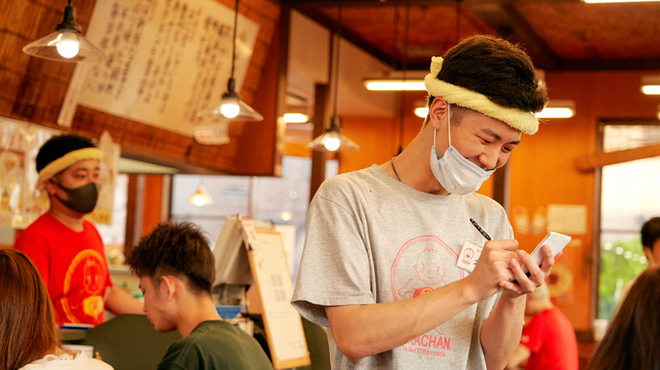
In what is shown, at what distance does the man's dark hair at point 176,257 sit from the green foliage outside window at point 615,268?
22.1 ft

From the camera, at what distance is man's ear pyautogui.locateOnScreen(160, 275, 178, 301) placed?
7.75 ft

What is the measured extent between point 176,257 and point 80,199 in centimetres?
105

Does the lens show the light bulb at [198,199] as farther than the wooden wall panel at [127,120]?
Yes

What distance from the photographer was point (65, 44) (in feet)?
9.98

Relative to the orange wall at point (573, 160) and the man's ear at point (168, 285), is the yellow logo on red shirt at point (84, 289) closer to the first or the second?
the man's ear at point (168, 285)

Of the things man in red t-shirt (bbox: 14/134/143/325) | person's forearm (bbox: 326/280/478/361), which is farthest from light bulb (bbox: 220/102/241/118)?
person's forearm (bbox: 326/280/478/361)

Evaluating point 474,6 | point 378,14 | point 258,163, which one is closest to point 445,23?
point 378,14

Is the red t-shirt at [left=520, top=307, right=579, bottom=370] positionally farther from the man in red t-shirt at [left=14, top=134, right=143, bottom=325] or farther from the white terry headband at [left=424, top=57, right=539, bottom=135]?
the white terry headband at [left=424, top=57, right=539, bottom=135]

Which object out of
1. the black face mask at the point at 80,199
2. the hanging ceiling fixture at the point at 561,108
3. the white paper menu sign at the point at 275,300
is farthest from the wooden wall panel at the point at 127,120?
the hanging ceiling fixture at the point at 561,108

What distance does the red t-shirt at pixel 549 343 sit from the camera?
4004mm

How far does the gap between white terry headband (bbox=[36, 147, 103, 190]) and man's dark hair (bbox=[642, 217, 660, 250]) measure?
9.88 ft

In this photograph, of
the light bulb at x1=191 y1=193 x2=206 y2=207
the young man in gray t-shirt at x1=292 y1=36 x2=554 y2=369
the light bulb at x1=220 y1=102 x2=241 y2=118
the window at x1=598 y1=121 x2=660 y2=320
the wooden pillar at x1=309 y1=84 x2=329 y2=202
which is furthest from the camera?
the light bulb at x1=191 y1=193 x2=206 y2=207

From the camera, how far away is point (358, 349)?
1267 millimetres

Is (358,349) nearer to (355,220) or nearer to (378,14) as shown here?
(355,220)
